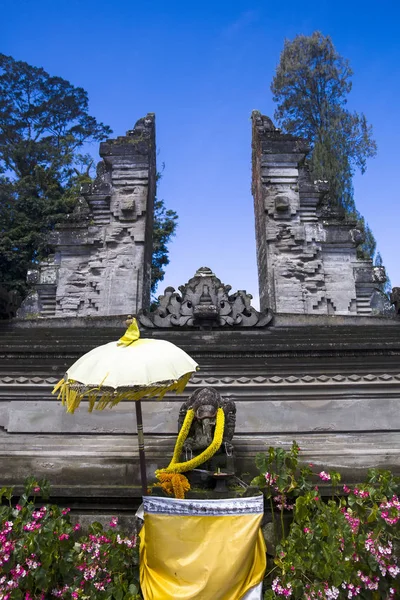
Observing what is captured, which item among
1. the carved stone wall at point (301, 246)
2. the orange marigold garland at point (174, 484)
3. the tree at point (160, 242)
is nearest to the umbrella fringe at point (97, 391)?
the orange marigold garland at point (174, 484)

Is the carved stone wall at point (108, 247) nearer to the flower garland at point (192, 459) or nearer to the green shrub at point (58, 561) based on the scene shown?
the flower garland at point (192, 459)

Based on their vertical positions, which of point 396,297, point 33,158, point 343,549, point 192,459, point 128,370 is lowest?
point 343,549

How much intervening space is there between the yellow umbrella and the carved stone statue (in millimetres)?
616

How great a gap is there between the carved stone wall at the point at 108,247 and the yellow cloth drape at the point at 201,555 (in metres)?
9.23

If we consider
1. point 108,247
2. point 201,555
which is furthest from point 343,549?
point 108,247

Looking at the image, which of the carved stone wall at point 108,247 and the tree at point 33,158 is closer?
the carved stone wall at point 108,247

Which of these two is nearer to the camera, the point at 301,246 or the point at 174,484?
the point at 174,484

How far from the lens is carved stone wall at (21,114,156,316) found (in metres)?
12.8

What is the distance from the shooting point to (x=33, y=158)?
→ 28.1 m

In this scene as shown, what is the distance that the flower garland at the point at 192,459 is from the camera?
12.2 feet

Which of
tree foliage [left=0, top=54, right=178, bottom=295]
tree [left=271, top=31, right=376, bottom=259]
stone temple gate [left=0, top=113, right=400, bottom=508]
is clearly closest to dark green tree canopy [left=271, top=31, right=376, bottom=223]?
tree [left=271, top=31, right=376, bottom=259]

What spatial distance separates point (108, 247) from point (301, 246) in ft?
17.8

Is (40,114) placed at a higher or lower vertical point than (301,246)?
higher

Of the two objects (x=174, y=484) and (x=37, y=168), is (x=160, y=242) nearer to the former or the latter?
(x=37, y=168)
